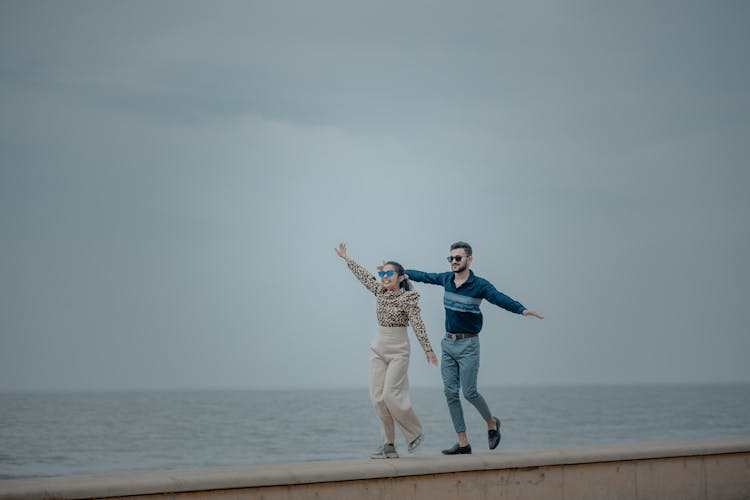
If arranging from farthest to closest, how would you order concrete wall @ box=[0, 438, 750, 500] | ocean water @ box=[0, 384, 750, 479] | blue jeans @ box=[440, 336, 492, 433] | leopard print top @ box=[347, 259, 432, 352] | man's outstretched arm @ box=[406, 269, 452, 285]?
ocean water @ box=[0, 384, 750, 479]
man's outstretched arm @ box=[406, 269, 452, 285]
blue jeans @ box=[440, 336, 492, 433]
leopard print top @ box=[347, 259, 432, 352]
concrete wall @ box=[0, 438, 750, 500]

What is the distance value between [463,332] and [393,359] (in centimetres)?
77

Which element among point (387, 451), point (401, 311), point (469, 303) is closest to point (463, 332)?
point (469, 303)

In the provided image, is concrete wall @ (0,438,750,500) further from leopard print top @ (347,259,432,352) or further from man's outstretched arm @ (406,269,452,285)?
man's outstretched arm @ (406,269,452,285)

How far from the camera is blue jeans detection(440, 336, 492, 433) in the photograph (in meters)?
8.91

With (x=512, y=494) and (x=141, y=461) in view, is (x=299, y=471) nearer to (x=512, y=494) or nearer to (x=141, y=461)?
(x=512, y=494)

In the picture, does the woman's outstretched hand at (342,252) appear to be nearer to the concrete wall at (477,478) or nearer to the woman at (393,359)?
the woman at (393,359)

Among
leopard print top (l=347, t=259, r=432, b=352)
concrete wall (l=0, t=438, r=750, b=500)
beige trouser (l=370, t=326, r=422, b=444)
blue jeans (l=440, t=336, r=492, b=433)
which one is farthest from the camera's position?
blue jeans (l=440, t=336, r=492, b=433)

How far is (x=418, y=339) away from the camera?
8.84 metres

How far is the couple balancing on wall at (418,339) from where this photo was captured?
8.62 meters

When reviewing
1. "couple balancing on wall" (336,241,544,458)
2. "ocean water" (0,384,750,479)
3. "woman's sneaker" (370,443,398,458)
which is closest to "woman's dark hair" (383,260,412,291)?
"couple balancing on wall" (336,241,544,458)

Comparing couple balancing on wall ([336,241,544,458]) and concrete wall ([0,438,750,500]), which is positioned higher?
couple balancing on wall ([336,241,544,458])

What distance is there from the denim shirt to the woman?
0.40 m

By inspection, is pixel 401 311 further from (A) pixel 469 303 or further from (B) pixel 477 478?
(B) pixel 477 478

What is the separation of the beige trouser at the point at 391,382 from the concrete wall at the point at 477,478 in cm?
67
